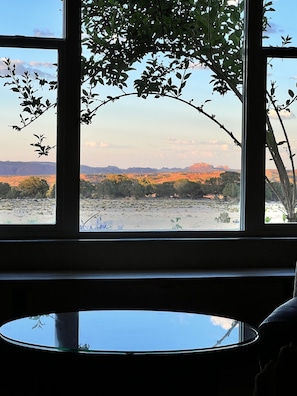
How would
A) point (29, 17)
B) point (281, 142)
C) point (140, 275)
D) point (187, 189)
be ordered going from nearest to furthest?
point (140, 275), point (29, 17), point (187, 189), point (281, 142)

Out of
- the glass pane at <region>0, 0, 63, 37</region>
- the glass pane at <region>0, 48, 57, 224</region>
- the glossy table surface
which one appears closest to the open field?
the glass pane at <region>0, 48, 57, 224</region>

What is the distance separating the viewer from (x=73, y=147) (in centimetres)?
414

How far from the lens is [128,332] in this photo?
254cm

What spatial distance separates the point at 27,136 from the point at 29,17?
765 mm

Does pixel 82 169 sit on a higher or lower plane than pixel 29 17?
lower

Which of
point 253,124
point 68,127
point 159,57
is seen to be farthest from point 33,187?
point 253,124

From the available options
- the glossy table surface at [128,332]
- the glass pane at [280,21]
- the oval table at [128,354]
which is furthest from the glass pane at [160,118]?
the oval table at [128,354]

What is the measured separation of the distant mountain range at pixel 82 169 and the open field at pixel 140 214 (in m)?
0.18

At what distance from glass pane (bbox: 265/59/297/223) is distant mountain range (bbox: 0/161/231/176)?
0.34 metres

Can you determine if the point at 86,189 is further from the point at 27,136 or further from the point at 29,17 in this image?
the point at 29,17

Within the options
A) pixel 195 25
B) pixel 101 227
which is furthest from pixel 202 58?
pixel 101 227

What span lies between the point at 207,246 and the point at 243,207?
414 millimetres

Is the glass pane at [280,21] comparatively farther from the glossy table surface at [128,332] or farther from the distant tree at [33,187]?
the glossy table surface at [128,332]

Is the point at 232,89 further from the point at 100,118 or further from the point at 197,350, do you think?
the point at 197,350
